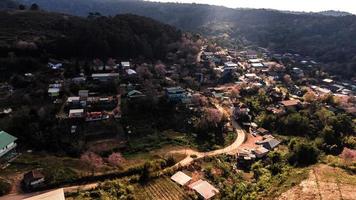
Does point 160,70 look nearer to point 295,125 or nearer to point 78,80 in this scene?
point 78,80

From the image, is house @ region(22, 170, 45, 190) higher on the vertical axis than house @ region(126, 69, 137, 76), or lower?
lower

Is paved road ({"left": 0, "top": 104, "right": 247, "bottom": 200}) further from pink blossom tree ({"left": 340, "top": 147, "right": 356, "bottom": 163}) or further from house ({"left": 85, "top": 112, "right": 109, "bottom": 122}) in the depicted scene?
pink blossom tree ({"left": 340, "top": 147, "right": 356, "bottom": 163})

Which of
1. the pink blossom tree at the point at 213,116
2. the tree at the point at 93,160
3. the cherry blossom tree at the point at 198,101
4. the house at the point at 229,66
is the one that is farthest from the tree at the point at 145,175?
the house at the point at 229,66

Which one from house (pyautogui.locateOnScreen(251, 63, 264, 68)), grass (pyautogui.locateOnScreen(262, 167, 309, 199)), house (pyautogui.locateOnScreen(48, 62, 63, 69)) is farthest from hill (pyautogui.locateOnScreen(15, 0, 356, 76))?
house (pyautogui.locateOnScreen(48, 62, 63, 69))

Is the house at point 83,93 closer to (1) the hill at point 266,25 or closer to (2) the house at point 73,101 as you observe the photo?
(2) the house at point 73,101

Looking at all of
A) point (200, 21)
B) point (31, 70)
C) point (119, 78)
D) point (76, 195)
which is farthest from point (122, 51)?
point (200, 21)
